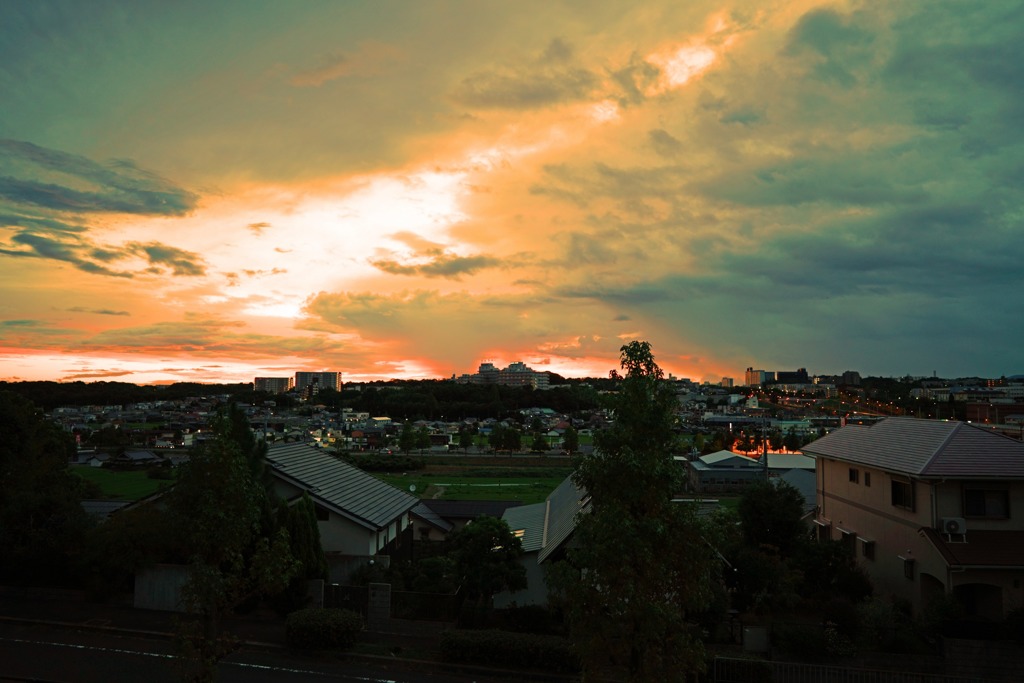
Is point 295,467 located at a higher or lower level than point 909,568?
higher

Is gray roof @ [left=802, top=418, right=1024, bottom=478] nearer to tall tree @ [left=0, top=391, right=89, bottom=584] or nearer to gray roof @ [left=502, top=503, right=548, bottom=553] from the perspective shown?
gray roof @ [left=502, top=503, right=548, bottom=553]

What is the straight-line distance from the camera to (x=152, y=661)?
15.7m

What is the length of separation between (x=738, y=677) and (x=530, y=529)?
13.0 metres

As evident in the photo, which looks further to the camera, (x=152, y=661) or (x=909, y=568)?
(x=909, y=568)

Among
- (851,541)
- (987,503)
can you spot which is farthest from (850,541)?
(987,503)

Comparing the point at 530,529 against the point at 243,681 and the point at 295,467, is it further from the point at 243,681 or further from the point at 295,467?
the point at 243,681

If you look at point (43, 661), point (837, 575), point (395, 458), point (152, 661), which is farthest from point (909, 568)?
point (395, 458)

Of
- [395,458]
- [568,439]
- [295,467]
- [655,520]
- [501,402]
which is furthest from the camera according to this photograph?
[501,402]

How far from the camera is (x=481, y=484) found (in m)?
70.2

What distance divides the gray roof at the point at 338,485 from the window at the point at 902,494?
1980 centimetres

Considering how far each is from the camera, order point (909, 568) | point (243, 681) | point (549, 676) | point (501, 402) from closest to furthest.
Answer: 1. point (243, 681)
2. point (549, 676)
3. point (909, 568)
4. point (501, 402)

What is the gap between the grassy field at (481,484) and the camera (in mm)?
59062

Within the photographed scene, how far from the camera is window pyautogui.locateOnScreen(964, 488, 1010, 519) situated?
21.5 m

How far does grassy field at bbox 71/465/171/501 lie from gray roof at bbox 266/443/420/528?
2897 cm
